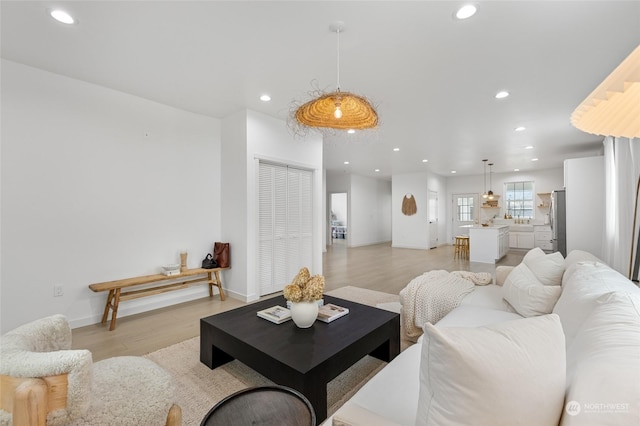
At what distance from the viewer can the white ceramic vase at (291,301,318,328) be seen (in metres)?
2.03

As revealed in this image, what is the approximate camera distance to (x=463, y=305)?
2.57 meters

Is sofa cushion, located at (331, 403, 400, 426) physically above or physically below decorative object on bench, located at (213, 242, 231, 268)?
below

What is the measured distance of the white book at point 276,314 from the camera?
2.22m

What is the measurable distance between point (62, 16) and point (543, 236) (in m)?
11.3

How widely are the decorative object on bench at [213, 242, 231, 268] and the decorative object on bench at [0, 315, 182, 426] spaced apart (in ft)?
8.62

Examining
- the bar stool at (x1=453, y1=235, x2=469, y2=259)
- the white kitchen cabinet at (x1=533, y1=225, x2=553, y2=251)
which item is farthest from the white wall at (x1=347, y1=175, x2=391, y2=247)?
the white kitchen cabinet at (x1=533, y1=225, x2=553, y2=251)

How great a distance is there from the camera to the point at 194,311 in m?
3.67

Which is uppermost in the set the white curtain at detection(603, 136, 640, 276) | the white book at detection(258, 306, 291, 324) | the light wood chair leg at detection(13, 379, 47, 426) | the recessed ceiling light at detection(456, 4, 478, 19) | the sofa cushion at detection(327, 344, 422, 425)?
the recessed ceiling light at detection(456, 4, 478, 19)

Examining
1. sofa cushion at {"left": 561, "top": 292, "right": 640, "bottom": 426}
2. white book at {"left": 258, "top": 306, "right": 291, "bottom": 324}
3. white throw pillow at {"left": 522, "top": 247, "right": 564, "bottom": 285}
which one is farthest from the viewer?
white throw pillow at {"left": 522, "top": 247, "right": 564, "bottom": 285}

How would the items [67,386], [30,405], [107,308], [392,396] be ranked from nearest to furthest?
[30,405] → [67,386] → [392,396] → [107,308]

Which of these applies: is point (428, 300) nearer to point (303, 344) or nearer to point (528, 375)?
point (303, 344)

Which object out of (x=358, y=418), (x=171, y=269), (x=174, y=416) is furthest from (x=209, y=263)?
(x=358, y=418)

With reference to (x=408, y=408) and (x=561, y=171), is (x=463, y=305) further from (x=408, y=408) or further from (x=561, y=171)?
(x=561, y=171)

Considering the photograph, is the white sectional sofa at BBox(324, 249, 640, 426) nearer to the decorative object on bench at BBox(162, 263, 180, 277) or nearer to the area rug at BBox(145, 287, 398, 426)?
the area rug at BBox(145, 287, 398, 426)
